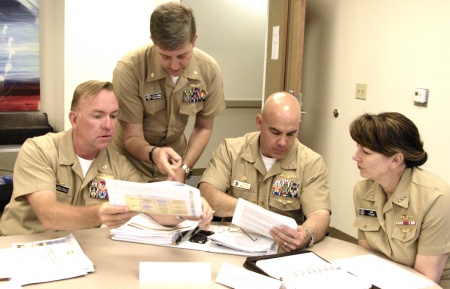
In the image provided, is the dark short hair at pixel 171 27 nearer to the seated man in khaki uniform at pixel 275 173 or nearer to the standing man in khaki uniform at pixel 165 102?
the standing man in khaki uniform at pixel 165 102

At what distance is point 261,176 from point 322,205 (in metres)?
0.32

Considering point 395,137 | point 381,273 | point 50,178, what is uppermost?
point 395,137

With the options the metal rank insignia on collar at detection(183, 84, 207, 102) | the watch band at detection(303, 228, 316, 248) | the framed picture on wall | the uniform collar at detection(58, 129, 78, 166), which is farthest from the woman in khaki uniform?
the framed picture on wall

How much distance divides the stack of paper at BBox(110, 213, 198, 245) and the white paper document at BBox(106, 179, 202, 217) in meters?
0.25

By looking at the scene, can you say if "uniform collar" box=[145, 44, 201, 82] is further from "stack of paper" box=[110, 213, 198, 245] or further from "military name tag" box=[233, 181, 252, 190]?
"stack of paper" box=[110, 213, 198, 245]

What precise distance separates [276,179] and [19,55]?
283 cm

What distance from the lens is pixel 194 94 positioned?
2.57m

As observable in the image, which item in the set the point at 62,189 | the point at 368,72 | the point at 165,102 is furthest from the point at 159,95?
the point at 368,72

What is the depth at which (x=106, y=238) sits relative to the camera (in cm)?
200

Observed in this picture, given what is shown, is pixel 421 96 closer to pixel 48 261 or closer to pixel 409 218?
pixel 409 218

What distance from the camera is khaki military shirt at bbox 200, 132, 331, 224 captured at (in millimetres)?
2312

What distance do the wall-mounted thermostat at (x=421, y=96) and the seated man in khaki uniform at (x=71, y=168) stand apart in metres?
2.16

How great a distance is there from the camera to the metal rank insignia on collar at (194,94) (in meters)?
2.55

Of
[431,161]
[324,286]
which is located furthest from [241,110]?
[324,286]
